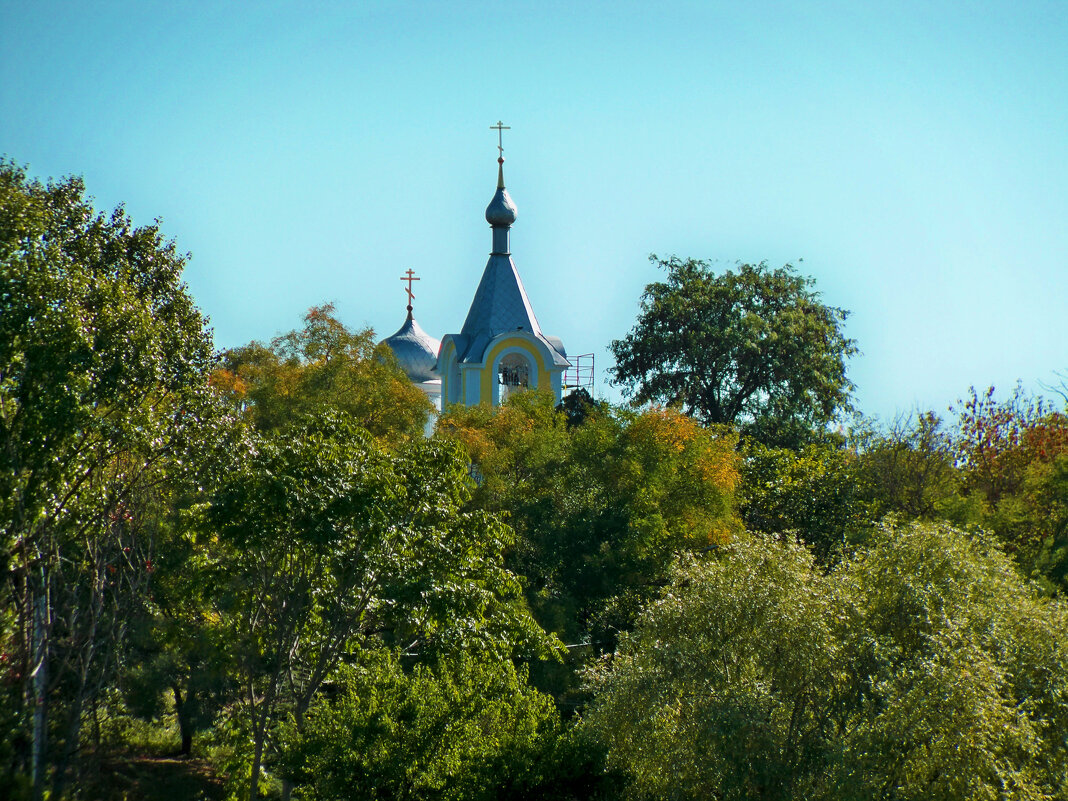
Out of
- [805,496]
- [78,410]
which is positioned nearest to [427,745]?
[78,410]

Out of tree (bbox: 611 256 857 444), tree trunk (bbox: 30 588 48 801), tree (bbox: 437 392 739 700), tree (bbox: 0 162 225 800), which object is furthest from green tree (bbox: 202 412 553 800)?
tree (bbox: 611 256 857 444)

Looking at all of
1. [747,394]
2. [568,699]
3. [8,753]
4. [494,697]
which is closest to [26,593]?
[8,753]

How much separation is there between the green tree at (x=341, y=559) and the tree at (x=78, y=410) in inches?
65.5

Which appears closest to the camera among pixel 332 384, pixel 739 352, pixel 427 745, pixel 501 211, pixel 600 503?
pixel 427 745

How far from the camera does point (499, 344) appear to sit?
4297cm

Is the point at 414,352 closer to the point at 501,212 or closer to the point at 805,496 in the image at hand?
the point at 501,212

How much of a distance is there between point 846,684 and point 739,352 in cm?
A: 2506

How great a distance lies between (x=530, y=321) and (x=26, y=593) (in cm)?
2860

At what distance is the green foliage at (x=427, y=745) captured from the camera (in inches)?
628

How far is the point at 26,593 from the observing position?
17375 mm

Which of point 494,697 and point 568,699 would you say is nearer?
point 494,697

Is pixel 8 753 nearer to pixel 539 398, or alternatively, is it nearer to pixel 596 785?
pixel 596 785

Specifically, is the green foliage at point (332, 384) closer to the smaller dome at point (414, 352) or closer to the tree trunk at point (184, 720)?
the tree trunk at point (184, 720)

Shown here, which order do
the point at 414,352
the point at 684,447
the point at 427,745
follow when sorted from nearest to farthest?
the point at 427,745, the point at 684,447, the point at 414,352
